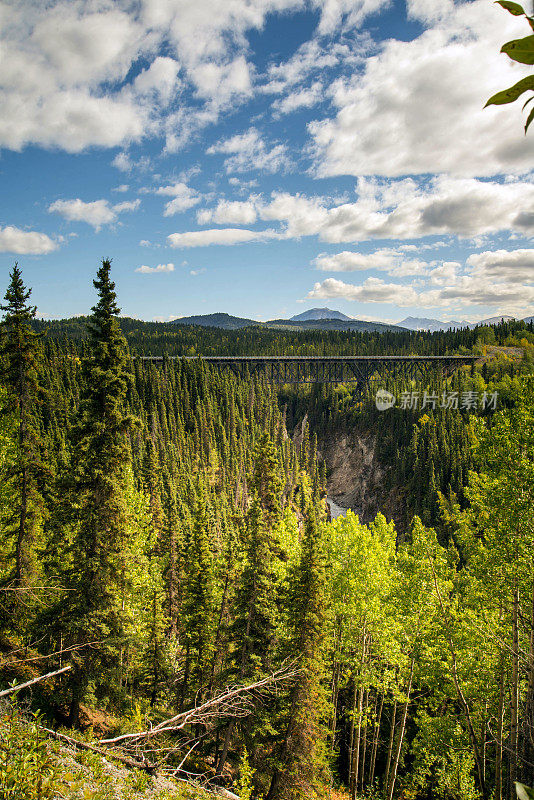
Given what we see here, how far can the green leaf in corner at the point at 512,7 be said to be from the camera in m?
1.12

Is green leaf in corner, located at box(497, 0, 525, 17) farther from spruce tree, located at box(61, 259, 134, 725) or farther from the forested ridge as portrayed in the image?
spruce tree, located at box(61, 259, 134, 725)

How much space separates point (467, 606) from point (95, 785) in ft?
46.6

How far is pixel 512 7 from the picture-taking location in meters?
1.15

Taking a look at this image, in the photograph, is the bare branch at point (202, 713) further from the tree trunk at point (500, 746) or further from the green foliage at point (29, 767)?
the tree trunk at point (500, 746)

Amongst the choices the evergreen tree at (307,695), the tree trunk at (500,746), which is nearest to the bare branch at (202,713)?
the tree trunk at (500,746)

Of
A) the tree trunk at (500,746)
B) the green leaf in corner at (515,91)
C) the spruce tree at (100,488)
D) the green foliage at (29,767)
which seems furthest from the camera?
the spruce tree at (100,488)

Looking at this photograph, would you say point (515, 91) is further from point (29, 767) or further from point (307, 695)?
point (307, 695)

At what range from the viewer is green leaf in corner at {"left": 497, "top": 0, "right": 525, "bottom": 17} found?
112 centimetres

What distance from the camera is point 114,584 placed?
14148 mm

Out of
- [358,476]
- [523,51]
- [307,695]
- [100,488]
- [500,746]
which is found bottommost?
[358,476]

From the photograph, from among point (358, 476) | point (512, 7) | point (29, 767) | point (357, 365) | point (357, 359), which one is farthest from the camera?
point (357, 359)

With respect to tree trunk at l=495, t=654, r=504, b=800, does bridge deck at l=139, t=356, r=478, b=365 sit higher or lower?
higher

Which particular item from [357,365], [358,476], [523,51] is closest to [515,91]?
[523,51]

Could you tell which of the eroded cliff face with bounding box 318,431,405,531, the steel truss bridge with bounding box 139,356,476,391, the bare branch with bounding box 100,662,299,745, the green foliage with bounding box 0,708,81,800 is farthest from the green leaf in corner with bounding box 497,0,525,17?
the steel truss bridge with bounding box 139,356,476,391
